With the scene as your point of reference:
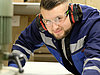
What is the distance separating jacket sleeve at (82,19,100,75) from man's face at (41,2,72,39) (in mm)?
159

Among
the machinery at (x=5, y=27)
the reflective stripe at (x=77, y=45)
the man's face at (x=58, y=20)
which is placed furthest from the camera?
the reflective stripe at (x=77, y=45)

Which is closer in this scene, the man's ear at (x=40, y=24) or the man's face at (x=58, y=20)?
the man's face at (x=58, y=20)

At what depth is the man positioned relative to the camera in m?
1.04

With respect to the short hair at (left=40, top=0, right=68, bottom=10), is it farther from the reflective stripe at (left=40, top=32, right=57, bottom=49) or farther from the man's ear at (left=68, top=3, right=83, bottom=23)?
the reflective stripe at (left=40, top=32, right=57, bottom=49)

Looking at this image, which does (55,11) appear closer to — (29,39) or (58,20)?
(58,20)

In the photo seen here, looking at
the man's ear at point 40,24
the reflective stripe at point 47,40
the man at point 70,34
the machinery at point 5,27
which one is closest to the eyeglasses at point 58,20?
the man at point 70,34

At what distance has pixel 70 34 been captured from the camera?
1198mm

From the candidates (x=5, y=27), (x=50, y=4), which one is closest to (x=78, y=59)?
(x=50, y=4)

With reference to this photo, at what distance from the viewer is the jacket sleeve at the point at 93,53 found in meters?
0.95

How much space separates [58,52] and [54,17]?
1.18 feet

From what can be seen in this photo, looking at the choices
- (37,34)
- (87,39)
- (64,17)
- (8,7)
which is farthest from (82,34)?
(8,7)

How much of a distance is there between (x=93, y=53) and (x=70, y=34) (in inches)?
9.6

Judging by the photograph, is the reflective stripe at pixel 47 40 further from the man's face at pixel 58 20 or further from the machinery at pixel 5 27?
the machinery at pixel 5 27

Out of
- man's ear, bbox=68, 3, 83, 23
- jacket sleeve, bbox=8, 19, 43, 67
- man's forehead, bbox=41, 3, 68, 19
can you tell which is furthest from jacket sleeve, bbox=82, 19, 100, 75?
jacket sleeve, bbox=8, 19, 43, 67
